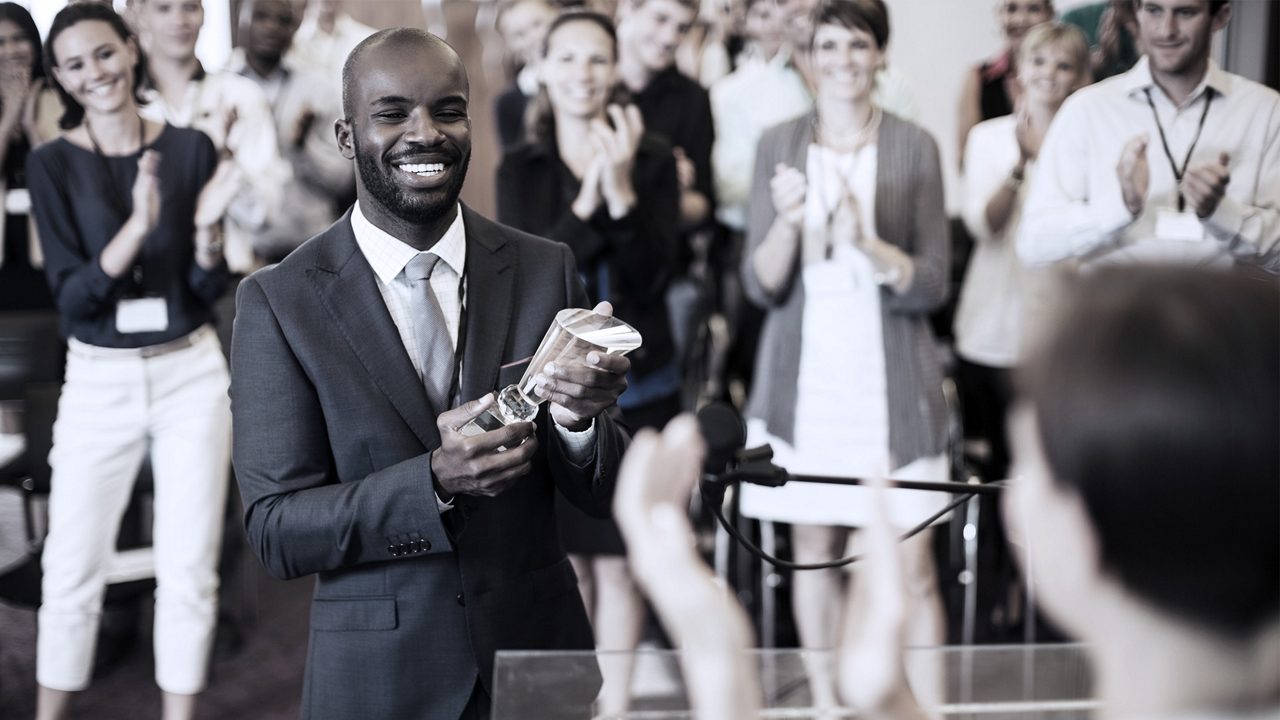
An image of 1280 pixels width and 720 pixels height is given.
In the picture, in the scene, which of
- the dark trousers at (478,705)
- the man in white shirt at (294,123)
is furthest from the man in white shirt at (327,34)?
the dark trousers at (478,705)

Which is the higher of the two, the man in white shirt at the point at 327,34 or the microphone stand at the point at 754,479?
the man in white shirt at the point at 327,34

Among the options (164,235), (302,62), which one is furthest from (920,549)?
(302,62)

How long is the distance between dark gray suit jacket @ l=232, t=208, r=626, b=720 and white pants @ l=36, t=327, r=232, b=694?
4.75ft

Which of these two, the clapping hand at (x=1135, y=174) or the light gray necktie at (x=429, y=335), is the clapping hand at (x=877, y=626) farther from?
the clapping hand at (x=1135, y=174)

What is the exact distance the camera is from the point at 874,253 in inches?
127

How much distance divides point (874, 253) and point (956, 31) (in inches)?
58.1

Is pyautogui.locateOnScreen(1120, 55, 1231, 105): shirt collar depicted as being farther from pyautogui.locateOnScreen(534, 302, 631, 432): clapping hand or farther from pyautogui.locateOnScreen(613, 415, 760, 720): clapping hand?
pyautogui.locateOnScreen(613, 415, 760, 720): clapping hand

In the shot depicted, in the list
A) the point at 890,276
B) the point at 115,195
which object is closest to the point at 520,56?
the point at 115,195

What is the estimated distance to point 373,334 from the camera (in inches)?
70.4

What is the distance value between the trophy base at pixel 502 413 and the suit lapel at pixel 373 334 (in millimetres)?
194

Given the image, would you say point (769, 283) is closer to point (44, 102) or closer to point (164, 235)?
point (164, 235)

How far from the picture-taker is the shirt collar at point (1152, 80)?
291cm

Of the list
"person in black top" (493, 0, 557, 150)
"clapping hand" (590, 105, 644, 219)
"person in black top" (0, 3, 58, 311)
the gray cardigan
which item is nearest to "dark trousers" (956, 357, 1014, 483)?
the gray cardigan

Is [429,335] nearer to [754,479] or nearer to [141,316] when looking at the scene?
[754,479]
